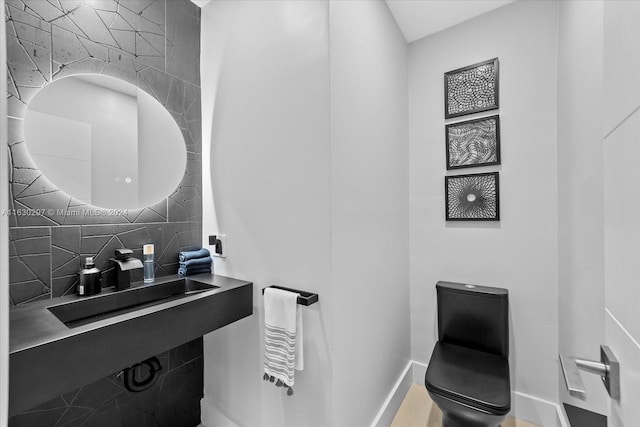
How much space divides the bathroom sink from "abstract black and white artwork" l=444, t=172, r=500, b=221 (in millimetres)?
1670

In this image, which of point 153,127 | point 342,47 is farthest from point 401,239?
point 153,127

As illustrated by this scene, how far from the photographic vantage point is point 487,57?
71.7 inches

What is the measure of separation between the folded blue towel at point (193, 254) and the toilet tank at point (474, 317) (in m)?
1.60

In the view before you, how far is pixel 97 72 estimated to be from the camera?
136 cm

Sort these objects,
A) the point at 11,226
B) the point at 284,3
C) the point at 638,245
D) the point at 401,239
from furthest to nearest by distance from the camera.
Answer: the point at 401,239 → the point at 284,3 → the point at 11,226 → the point at 638,245

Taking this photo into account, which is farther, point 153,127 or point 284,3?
point 153,127

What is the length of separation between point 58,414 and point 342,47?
2.14 meters

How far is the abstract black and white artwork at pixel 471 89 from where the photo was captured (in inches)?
70.4

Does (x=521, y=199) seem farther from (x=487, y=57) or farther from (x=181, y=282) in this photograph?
(x=181, y=282)

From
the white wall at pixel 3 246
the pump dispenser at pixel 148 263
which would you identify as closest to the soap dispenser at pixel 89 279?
the pump dispenser at pixel 148 263

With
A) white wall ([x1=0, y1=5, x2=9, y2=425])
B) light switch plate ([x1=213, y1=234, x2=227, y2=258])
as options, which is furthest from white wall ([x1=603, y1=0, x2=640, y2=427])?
light switch plate ([x1=213, y1=234, x2=227, y2=258])

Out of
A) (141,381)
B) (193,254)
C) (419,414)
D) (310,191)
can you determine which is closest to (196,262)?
(193,254)

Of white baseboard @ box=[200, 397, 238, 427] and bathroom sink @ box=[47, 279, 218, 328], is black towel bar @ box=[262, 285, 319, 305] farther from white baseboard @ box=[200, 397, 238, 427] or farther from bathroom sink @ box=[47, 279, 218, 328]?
white baseboard @ box=[200, 397, 238, 427]

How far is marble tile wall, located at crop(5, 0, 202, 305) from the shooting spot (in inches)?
44.4
